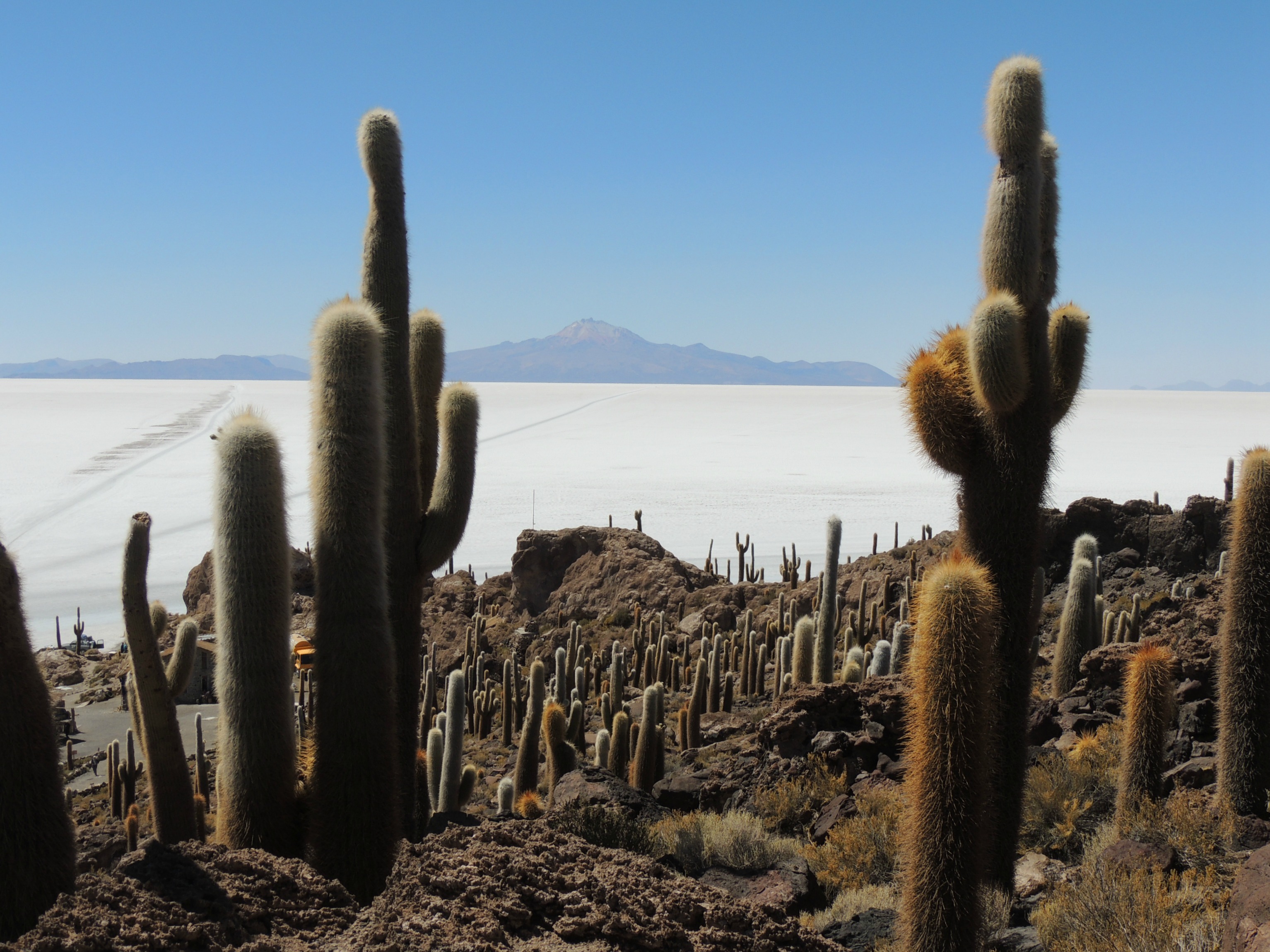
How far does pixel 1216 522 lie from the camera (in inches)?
736

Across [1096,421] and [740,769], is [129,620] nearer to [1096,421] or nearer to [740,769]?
[740,769]

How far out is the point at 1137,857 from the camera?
19.1 ft

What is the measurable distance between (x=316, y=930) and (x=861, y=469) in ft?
177

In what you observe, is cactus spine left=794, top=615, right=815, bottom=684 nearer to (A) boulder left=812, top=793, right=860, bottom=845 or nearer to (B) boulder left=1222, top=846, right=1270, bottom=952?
(A) boulder left=812, top=793, right=860, bottom=845

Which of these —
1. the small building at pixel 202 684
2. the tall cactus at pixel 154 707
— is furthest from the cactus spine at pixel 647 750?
the small building at pixel 202 684

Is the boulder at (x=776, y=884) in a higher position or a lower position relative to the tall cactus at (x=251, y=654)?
lower

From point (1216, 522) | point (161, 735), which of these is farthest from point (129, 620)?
point (1216, 522)

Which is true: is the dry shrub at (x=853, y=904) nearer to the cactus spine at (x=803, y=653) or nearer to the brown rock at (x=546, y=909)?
the brown rock at (x=546, y=909)

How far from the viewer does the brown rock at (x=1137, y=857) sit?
564 centimetres

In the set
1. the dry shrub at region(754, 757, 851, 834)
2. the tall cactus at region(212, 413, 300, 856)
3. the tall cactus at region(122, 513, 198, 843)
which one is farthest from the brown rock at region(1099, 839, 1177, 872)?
the tall cactus at region(122, 513, 198, 843)

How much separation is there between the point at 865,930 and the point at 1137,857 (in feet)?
6.13

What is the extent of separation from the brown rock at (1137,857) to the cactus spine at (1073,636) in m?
5.90

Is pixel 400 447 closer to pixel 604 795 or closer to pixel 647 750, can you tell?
pixel 604 795

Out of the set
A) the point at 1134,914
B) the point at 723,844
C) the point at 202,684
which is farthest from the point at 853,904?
the point at 202,684
